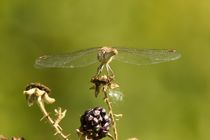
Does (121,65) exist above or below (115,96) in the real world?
below

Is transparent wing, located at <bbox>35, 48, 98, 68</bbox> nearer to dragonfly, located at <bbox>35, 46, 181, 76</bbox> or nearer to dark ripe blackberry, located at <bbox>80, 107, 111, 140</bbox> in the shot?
dragonfly, located at <bbox>35, 46, 181, 76</bbox>

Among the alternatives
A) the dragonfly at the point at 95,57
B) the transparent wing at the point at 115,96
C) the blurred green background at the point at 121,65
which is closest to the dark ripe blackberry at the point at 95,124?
the transparent wing at the point at 115,96

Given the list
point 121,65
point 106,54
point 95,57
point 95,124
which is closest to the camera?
point 95,124

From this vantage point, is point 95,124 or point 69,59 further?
point 69,59

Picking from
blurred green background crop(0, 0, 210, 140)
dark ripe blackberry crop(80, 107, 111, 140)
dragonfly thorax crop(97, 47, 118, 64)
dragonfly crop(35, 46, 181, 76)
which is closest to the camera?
dark ripe blackberry crop(80, 107, 111, 140)

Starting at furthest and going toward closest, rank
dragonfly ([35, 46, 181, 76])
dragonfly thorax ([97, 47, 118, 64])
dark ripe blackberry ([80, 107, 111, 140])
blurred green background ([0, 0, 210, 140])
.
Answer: blurred green background ([0, 0, 210, 140]) → dragonfly ([35, 46, 181, 76]) → dragonfly thorax ([97, 47, 118, 64]) → dark ripe blackberry ([80, 107, 111, 140])

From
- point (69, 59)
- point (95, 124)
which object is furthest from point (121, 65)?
point (95, 124)

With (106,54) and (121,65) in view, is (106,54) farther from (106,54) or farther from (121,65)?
(121,65)

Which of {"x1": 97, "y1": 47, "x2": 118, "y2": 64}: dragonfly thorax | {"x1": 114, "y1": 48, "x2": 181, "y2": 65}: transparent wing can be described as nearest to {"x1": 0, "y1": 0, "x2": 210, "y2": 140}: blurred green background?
{"x1": 114, "y1": 48, "x2": 181, "y2": 65}: transparent wing
